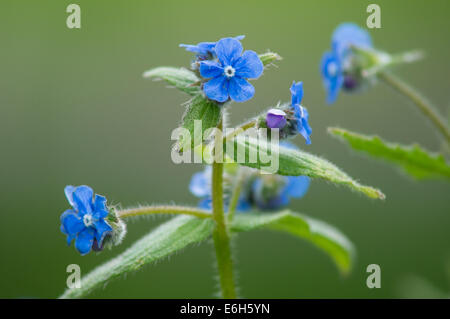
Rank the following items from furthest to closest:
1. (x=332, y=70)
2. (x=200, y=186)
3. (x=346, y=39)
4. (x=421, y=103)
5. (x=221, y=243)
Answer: (x=346, y=39), (x=332, y=70), (x=421, y=103), (x=200, y=186), (x=221, y=243)

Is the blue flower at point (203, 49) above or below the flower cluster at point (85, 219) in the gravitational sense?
above

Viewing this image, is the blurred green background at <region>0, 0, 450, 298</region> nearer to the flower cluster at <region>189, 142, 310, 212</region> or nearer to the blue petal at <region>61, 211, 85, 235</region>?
the flower cluster at <region>189, 142, 310, 212</region>

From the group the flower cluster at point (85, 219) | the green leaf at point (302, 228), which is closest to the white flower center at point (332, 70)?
the green leaf at point (302, 228)

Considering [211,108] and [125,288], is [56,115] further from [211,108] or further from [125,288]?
[211,108]

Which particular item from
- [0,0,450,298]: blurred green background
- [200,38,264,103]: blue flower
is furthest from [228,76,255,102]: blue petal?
[0,0,450,298]: blurred green background

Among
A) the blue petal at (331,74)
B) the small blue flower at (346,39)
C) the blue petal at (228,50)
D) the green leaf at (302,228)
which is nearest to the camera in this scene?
the blue petal at (228,50)

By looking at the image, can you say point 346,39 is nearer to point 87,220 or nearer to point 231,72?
point 231,72

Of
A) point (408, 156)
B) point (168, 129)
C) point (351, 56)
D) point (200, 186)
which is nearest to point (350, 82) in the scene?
point (351, 56)

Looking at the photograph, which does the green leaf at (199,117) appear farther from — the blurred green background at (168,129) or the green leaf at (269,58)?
the blurred green background at (168,129)
